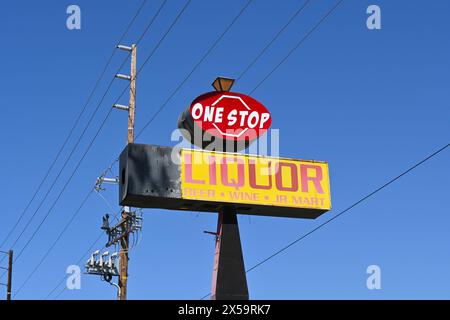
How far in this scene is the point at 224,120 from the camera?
1672 cm

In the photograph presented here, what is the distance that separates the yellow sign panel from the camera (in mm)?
15984

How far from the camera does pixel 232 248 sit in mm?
15680

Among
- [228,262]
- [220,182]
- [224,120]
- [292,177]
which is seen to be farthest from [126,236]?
[228,262]

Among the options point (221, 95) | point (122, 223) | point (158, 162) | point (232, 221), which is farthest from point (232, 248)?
point (122, 223)

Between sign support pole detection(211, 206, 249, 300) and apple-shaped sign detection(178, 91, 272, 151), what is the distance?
1.59m

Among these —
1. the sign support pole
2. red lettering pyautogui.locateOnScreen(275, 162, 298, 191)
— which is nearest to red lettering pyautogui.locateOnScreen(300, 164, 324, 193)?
red lettering pyautogui.locateOnScreen(275, 162, 298, 191)

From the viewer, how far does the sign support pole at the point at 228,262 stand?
15.1 m

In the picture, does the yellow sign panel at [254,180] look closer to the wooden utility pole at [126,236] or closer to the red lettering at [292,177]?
the red lettering at [292,177]

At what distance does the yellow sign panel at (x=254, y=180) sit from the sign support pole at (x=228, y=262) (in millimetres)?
440

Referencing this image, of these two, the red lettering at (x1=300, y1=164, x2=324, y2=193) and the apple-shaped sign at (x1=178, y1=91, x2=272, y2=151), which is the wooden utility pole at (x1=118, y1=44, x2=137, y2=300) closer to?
the apple-shaped sign at (x1=178, y1=91, x2=272, y2=151)

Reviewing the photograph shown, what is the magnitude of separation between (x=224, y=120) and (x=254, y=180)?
151 centimetres

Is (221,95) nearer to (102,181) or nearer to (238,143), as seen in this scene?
(238,143)

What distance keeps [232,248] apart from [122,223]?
539 inches

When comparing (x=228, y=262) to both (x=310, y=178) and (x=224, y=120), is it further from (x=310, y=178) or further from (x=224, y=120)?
(x=224, y=120)
